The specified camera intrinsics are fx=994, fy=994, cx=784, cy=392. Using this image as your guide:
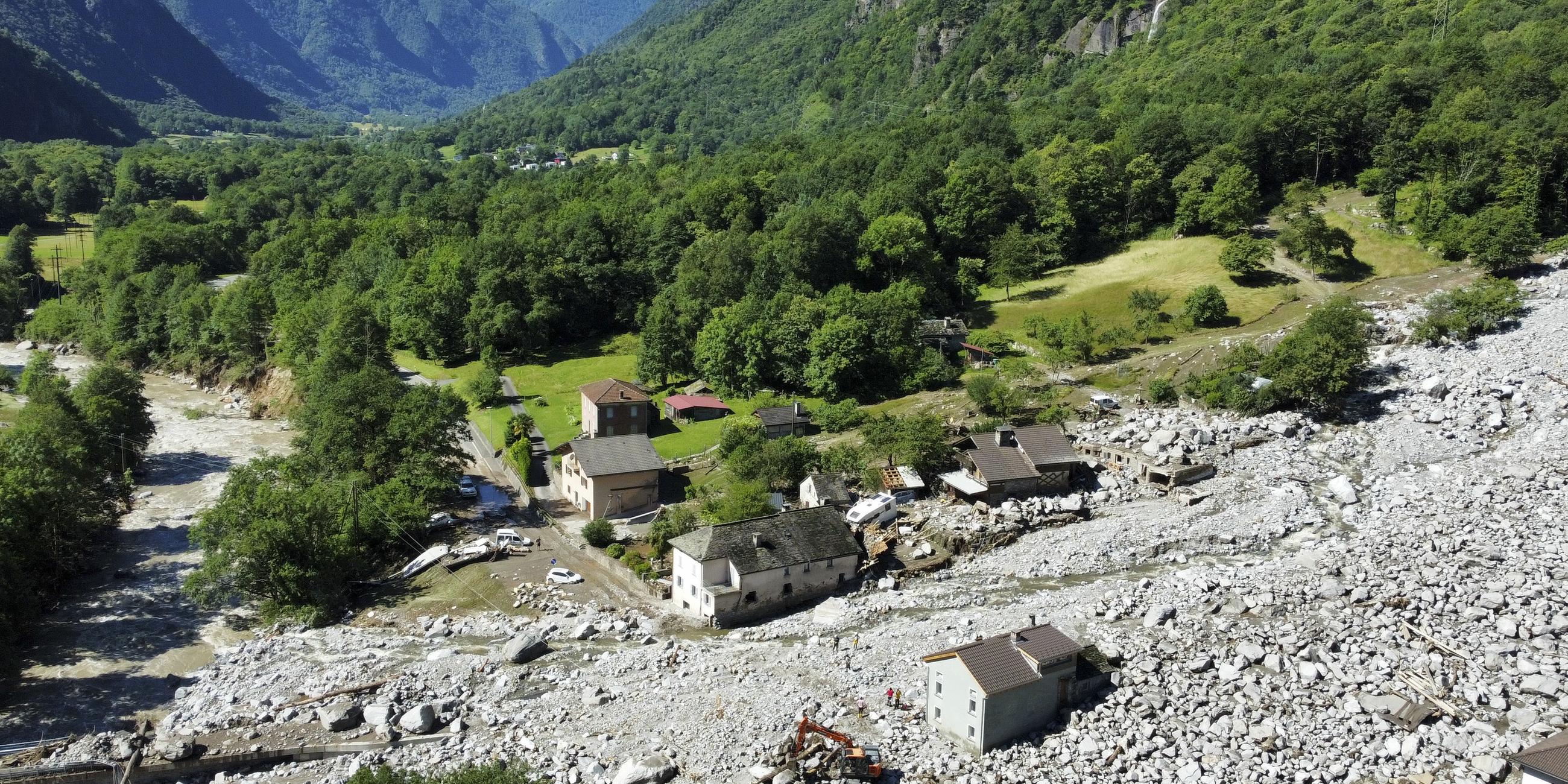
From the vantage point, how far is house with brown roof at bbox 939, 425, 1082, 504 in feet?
151

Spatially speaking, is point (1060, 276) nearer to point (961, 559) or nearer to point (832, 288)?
point (832, 288)

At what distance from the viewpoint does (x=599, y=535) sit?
44.0 metres

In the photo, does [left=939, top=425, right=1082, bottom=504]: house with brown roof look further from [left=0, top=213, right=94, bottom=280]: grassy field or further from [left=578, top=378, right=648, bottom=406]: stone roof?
[left=0, top=213, right=94, bottom=280]: grassy field

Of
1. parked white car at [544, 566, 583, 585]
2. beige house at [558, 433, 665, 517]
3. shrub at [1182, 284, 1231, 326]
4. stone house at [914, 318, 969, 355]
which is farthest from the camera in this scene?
stone house at [914, 318, 969, 355]

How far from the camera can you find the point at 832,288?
246 ft

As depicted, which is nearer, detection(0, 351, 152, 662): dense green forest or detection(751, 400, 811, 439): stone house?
detection(0, 351, 152, 662): dense green forest

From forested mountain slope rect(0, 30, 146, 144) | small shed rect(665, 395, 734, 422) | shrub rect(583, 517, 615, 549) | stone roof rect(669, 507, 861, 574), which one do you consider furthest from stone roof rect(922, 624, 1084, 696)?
forested mountain slope rect(0, 30, 146, 144)


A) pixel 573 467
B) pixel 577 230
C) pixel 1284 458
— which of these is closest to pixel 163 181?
pixel 577 230

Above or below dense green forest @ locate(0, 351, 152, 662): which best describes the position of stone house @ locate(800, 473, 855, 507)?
below

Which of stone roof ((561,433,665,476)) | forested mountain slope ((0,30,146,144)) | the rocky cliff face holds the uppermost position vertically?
forested mountain slope ((0,30,146,144))

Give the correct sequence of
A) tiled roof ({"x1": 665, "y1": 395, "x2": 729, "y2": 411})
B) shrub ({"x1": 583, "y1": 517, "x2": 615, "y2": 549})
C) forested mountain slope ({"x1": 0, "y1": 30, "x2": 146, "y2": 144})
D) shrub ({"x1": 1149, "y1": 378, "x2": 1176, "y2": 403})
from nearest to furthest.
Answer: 1. shrub ({"x1": 583, "y1": 517, "x2": 615, "y2": 549})
2. shrub ({"x1": 1149, "y1": 378, "x2": 1176, "y2": 403})
3. tiled roof ({"x1": 665, "y1": 395, "x2": 729, "y2": 411})
4. forested mountain slope ({"x1": 0, "y1": 30, "x2": 146, "y2": 144})

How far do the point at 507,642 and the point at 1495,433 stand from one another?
4523 cm

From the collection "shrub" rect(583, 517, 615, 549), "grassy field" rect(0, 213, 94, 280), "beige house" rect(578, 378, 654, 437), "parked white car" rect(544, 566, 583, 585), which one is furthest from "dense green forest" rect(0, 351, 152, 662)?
"grassy field" rect(0, 213, 94, 280)

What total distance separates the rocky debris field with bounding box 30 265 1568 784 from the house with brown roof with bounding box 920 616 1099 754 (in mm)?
526
